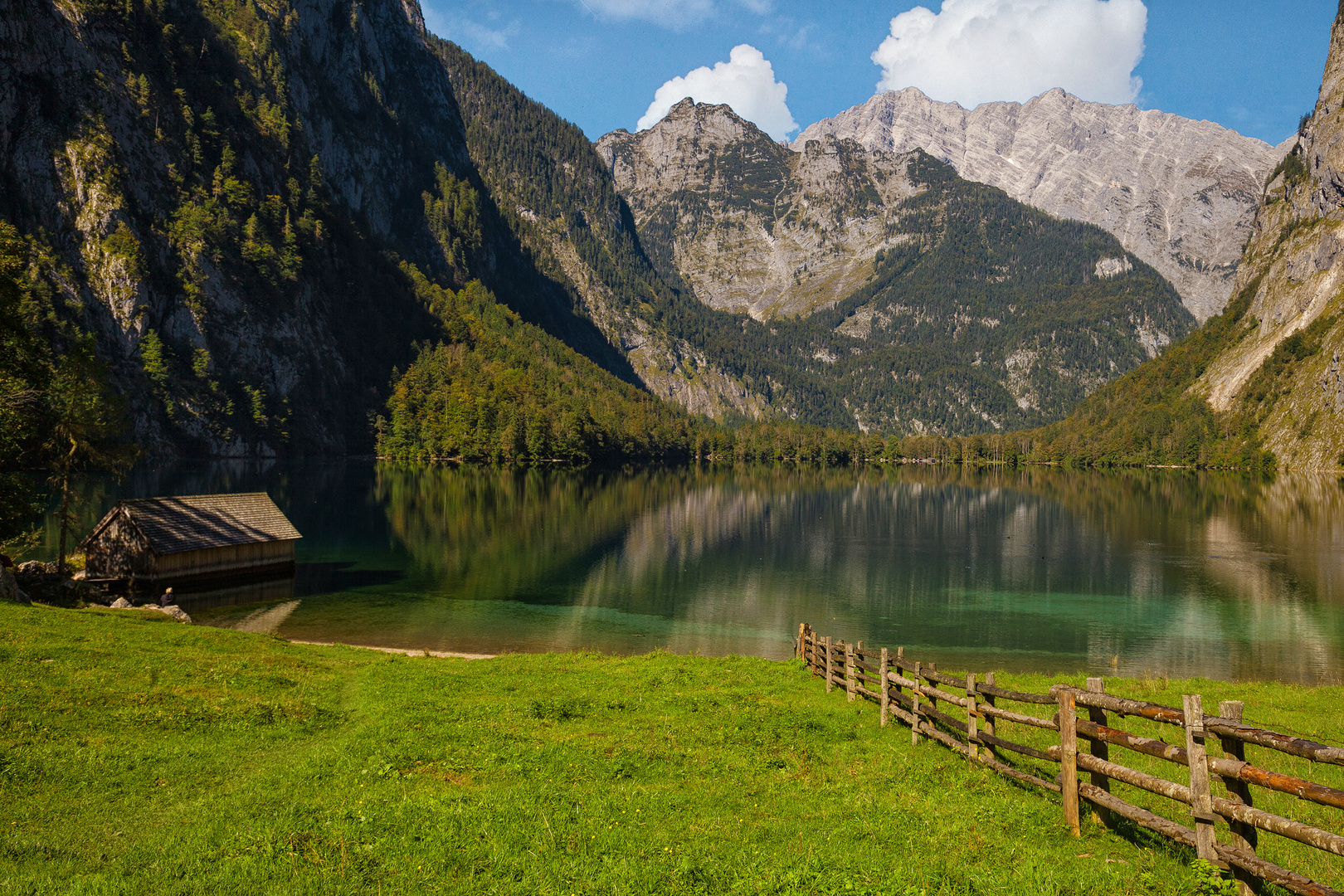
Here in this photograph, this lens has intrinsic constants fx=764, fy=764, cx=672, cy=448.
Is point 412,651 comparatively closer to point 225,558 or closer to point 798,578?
point 225,558

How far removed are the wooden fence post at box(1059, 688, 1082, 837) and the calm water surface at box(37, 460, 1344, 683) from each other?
2893 centimetres

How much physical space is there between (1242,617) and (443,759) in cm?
5739

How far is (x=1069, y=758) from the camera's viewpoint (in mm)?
12852

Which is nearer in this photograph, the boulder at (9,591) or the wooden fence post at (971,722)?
the wooden fence post at (971,722)

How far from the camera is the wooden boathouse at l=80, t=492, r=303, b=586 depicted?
4847 cm

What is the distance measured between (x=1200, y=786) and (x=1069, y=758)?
2682 millimetres

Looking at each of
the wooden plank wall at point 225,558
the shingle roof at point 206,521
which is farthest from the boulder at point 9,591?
the wooden plank wall at point 225,558

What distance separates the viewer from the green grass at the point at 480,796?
1085cm

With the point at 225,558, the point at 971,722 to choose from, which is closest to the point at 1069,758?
the point at 971,722

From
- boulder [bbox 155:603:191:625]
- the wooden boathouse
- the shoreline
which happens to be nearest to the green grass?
the shoreline

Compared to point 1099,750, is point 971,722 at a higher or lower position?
lower

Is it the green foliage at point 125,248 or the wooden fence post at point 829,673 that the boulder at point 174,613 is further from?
the green foliage at point 125,248

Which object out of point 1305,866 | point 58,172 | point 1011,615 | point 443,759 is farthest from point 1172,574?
point 58,172

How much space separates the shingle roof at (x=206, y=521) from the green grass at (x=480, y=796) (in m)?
28.3
